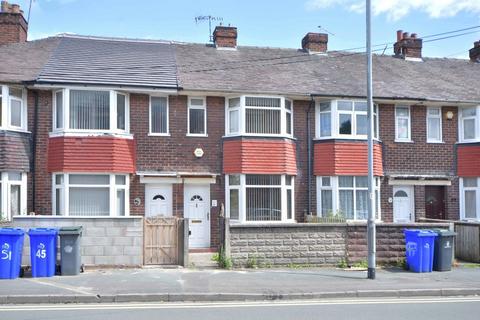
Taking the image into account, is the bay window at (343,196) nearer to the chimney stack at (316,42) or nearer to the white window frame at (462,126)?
the white window frame at (462,126)

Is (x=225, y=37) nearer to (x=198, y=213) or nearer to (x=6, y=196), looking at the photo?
(x=198, y=213)

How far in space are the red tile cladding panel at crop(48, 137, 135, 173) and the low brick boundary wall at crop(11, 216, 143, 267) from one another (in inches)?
163

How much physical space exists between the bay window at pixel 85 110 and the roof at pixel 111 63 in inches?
18.2

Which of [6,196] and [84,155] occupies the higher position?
[84,155]

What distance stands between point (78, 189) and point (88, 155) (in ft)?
3.96

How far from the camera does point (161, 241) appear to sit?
14469 mm

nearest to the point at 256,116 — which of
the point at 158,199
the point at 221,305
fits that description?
the point at 158,199

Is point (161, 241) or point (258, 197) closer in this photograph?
point (161, 241)

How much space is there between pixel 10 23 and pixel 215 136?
30.5 feet

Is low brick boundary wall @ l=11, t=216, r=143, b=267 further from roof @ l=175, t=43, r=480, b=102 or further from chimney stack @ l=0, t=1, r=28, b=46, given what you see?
chimney stack @ l=0, t=1, r=28, b=46

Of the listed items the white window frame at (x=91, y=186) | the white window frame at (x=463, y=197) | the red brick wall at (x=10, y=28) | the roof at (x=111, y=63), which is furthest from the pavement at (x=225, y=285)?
the red brick wall at (x=10, y=28)

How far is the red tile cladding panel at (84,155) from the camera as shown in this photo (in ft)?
58.7

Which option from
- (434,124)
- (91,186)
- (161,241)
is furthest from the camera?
(434,124)

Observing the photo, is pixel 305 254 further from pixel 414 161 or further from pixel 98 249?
pixel 414 161
